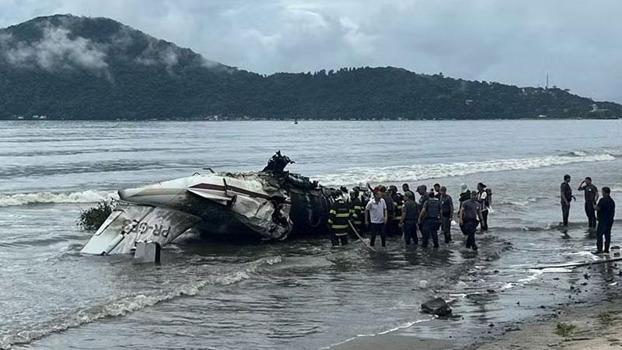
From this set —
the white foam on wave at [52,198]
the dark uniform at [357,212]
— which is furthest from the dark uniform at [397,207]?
the white foam on wave at [52,198]

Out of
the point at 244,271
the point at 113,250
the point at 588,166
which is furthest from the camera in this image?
the point at 588,166

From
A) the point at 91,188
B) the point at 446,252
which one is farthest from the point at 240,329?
the point at 91,188

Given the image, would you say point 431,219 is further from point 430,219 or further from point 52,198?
point 52,198

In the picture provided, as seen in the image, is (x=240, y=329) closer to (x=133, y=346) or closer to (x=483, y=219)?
(x=133, y=346)

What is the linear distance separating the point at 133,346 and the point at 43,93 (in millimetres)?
195897

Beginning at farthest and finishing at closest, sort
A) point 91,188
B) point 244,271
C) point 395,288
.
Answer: point 91,188 < point 244,271 < point 395,288

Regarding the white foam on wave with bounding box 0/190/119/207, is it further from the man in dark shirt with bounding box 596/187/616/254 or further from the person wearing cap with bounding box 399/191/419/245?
the man in dark shirt with bounding box 596/187/616/254

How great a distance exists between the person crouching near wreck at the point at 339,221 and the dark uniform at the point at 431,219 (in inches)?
77.4

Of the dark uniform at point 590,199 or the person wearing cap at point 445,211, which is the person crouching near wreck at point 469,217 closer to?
the person wearing cap at point 445,211

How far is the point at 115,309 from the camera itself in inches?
537

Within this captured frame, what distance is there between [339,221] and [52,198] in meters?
18.7

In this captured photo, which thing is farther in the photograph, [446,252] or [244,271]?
[446,252]

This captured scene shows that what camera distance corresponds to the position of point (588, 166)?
59281 mm

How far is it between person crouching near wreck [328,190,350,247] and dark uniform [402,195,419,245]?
148 cm
